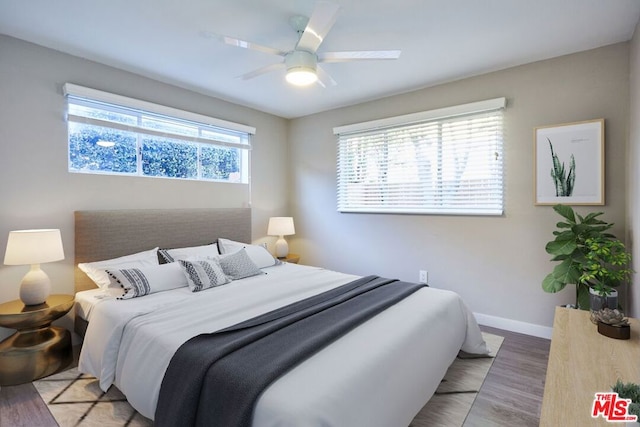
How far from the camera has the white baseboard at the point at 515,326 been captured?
118 inches

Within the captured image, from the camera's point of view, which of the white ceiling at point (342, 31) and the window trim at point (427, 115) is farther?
the window trim at point (427, 115)

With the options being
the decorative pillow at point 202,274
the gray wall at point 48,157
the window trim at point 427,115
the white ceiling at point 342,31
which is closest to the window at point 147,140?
the gray wall at point 48,157

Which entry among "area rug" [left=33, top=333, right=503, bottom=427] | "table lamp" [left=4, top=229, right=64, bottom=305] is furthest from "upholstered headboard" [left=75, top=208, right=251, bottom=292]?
"area rug" [left=33, top=333, right=503, bottom=427]

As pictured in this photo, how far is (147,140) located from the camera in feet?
10.9

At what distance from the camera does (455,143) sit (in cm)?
341

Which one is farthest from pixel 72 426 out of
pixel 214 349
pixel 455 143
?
pixel 455 143

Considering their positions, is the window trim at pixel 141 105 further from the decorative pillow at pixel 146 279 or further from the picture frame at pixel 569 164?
the picture frame at pixel 569 164

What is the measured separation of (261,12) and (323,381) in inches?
89.8

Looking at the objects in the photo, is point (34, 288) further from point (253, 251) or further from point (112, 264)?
point (253, 251)

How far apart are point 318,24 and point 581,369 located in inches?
87.6

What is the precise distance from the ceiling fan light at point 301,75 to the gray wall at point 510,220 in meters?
1.76

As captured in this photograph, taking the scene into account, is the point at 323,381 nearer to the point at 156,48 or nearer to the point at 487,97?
the point at 156,48

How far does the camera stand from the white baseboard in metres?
2.99

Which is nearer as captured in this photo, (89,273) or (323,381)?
(323,381)
